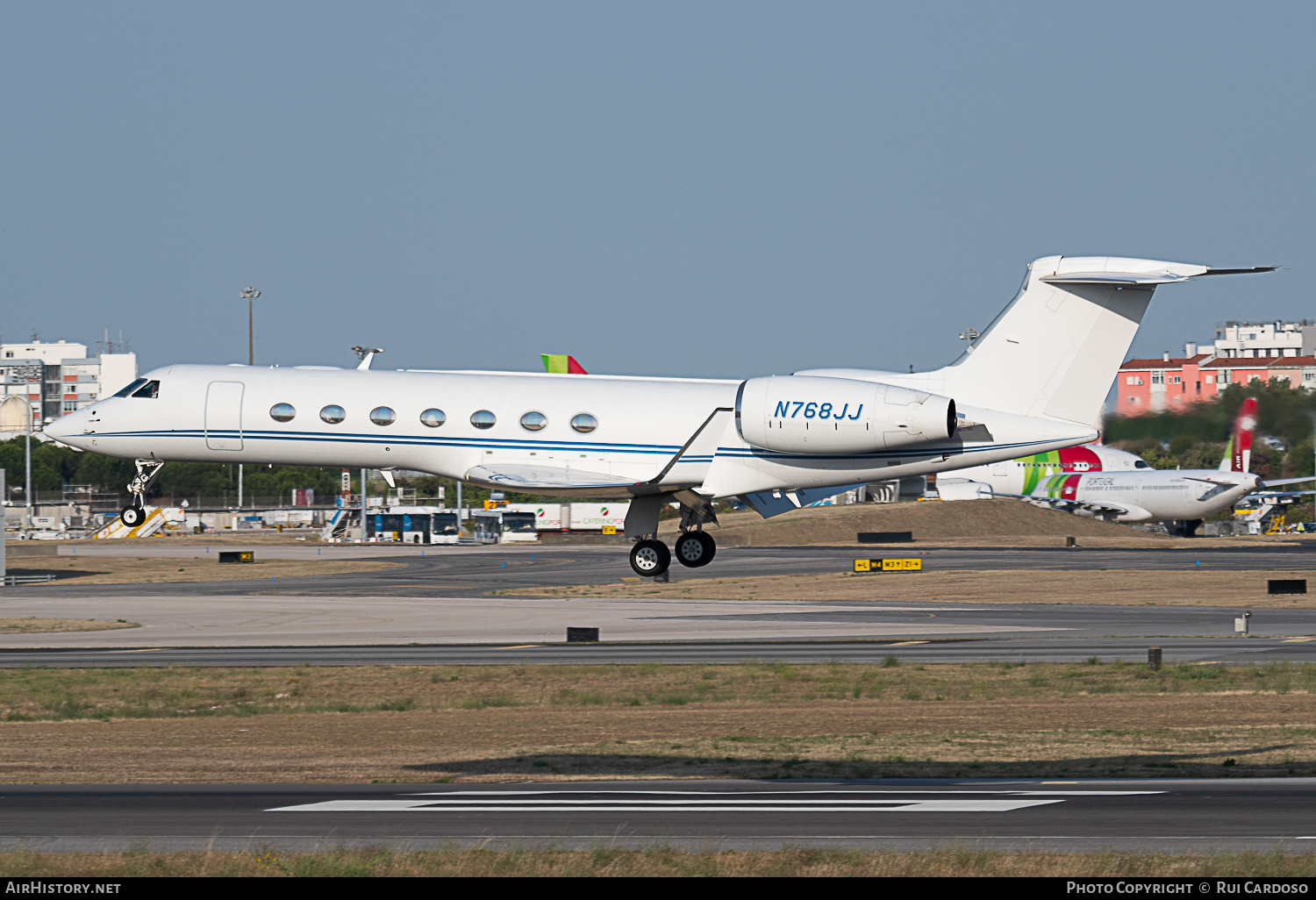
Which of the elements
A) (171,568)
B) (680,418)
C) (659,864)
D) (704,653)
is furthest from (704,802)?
(171,568)

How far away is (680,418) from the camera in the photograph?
32.6 meters

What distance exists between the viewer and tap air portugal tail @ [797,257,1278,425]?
31.3 meters

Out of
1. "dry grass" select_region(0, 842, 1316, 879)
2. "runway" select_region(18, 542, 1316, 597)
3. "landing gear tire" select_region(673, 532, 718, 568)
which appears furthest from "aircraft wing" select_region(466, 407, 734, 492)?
"runway" select_region(18, 542, 1316, 597)

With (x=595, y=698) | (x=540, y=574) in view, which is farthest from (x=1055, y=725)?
(x=540, y=574)

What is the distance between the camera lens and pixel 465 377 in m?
33.2

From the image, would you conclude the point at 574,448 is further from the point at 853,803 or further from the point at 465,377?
the point at 853,803

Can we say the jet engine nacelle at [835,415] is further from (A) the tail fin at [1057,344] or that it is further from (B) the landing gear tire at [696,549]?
(B) the landing gear tire at [696,549]

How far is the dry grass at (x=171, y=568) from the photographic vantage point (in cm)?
6531

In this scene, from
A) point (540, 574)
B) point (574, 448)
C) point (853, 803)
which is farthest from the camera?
point (540, 574)

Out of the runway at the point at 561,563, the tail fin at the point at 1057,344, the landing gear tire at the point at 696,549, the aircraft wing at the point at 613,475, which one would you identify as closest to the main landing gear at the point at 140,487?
the aircraft wing at the point at 613,475

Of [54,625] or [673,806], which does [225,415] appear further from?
[673,806]

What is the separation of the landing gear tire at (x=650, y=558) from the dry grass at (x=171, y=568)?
35.2 metres

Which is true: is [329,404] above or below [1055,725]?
above

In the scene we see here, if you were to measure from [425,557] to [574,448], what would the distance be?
160ft
